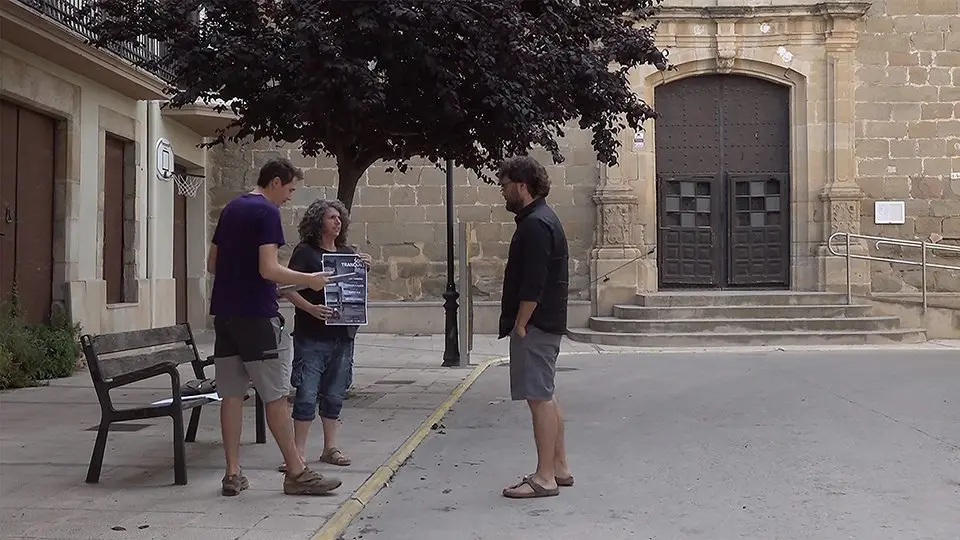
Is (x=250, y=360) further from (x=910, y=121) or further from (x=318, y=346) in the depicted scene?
(x=910, y=121)

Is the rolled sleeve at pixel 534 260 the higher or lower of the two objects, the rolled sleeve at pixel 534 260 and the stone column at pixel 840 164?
the lower

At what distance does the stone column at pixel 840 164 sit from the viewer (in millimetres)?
18156

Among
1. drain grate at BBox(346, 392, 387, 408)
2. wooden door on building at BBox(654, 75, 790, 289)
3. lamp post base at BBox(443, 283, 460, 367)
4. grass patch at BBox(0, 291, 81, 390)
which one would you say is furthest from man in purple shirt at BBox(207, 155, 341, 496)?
wooden door on building at BBox(654, 75, 790, 289)

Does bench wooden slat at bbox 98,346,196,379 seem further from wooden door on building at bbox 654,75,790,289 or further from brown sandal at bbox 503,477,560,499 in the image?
wooden door on building at bbox 654,75,790,289

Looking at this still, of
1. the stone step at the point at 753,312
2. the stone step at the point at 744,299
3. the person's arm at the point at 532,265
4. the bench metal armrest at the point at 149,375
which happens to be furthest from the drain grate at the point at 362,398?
the stone step at the point at 744,299

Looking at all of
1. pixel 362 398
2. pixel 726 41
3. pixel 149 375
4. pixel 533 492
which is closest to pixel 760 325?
pixel 726 41

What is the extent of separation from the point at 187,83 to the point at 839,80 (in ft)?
44.7

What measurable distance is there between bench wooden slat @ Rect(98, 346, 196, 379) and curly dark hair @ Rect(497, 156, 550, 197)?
2.51 metres

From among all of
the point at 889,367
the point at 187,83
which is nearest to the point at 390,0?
the point at 187,83

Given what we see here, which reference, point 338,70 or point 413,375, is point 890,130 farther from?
point 338,70

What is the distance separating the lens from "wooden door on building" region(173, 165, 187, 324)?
1778cm

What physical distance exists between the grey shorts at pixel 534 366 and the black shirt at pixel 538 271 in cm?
6

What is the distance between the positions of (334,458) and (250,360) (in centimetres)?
132

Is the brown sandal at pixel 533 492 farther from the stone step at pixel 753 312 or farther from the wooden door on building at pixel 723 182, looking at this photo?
the wooden door on building at pixel 723 182
